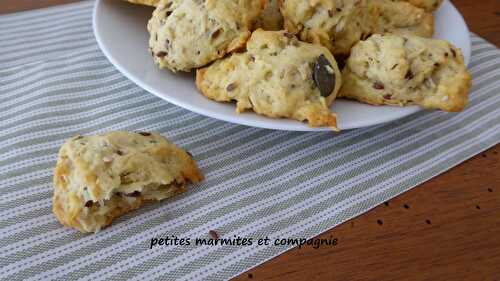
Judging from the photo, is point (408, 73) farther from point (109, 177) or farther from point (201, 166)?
point (109, 177)

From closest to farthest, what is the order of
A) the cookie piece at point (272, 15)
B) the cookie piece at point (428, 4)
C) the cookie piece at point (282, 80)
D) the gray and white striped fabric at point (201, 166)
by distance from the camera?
the gray and white striped fabric at point (201, 166)
the cookie piece at point (282, 80)
the cookie piece at point (272, 15)
the cookie piece at point (428, 4)

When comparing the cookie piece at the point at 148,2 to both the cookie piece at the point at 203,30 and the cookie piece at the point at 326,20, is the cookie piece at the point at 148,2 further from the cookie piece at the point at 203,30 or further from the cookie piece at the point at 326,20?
the cookie piece at the point at 326,20

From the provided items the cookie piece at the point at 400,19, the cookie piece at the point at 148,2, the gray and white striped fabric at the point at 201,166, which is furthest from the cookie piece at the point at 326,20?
the cookie piece at the point at 148,2

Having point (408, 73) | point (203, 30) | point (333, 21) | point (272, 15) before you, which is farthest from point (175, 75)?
point (408, 73)

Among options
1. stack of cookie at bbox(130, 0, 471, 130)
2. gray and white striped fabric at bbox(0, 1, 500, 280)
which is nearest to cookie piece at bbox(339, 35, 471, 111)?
stack of cookie at bbox(130, 0, 471, 130)

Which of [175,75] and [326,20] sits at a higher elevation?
[326,20]

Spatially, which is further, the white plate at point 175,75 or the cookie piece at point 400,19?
the cookie piece at point 400,19

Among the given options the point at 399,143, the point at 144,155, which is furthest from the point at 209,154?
the point at 399,143
